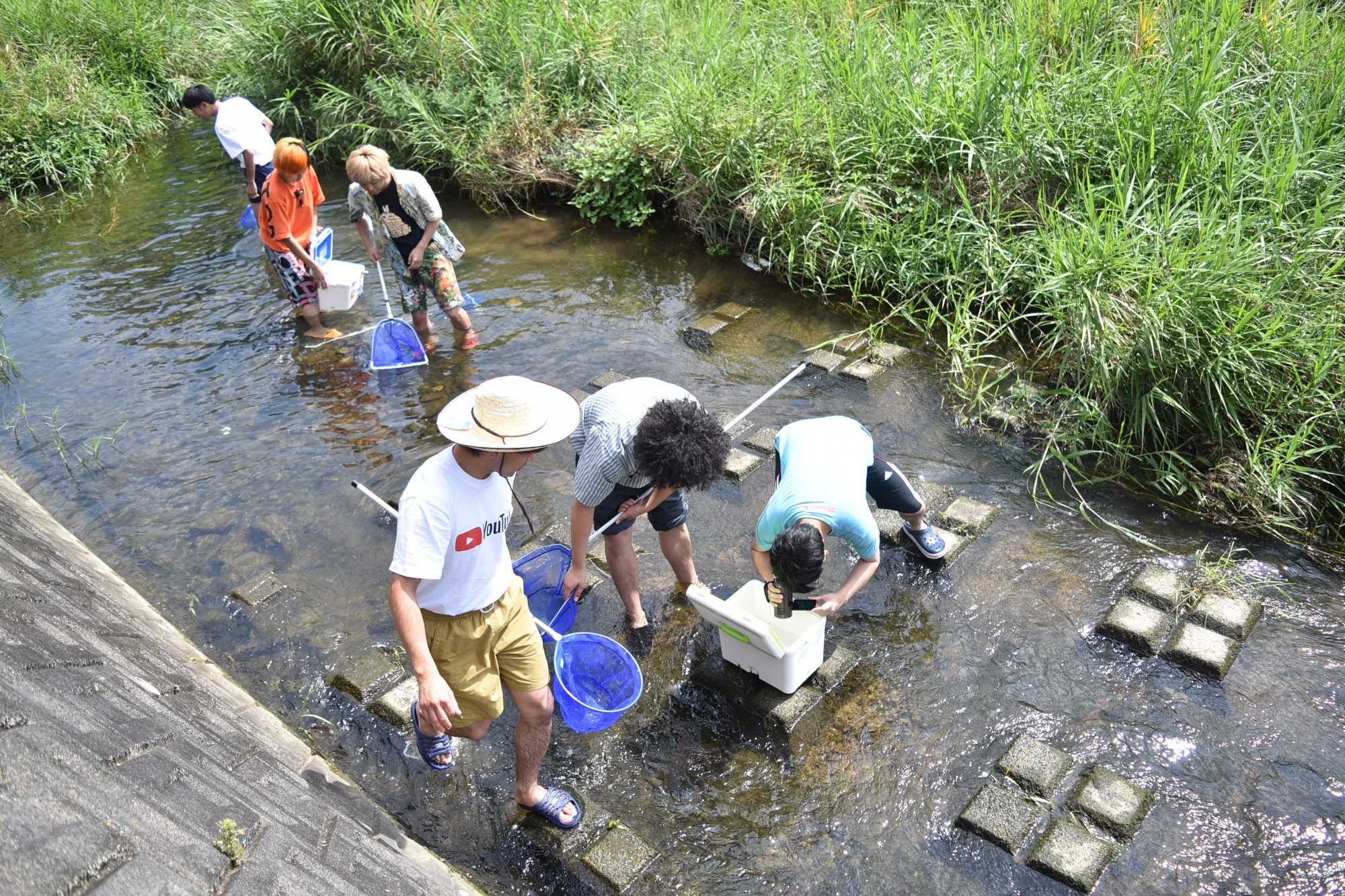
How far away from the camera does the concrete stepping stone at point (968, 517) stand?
4.79m

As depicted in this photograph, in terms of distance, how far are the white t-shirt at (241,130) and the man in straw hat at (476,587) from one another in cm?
563

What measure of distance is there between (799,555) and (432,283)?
13.8ft

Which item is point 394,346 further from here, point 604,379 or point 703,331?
point 703,331

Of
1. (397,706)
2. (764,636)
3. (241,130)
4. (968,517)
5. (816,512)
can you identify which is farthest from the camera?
(241,130)

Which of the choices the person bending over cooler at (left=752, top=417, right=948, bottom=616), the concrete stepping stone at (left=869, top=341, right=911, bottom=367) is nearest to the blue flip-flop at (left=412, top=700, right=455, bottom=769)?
the person bending over cooler at (left=752, top=417, right=948, bottom=616)

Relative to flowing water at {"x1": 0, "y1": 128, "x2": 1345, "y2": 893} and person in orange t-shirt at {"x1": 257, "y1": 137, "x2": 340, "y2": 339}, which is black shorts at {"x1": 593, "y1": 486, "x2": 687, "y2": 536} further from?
person in orange t-shirt at {"x1": 257, "y1": 137, "x2": 340, "y2": 339}

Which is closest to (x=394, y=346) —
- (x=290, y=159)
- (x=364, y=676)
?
(x=290, y=159)

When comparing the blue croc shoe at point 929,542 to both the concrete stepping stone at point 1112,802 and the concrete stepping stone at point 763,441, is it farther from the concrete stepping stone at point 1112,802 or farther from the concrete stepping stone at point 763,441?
the concrete stepping stone at point 1112,802

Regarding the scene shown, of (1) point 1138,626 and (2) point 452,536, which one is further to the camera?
(1) point 1138,626

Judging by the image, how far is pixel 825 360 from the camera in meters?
6.26

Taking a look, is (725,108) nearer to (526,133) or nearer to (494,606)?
(526,133)

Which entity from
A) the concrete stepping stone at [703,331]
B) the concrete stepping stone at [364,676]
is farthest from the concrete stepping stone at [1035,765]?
the concrete stepping stone at [703,331]

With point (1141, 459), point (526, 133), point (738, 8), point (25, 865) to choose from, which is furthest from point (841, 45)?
point (25, 865)

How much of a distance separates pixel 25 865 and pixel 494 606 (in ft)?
5.23
